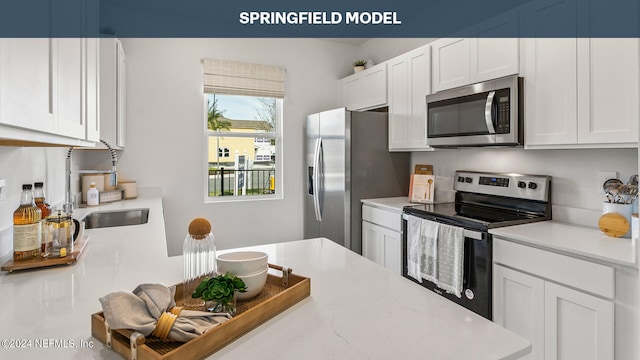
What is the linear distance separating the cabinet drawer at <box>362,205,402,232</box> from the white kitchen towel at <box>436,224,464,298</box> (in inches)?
20.4

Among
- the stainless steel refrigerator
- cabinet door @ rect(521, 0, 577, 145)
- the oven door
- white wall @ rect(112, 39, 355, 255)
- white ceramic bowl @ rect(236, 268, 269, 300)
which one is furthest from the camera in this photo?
white wall @ rect(112, 39, 355, 255)

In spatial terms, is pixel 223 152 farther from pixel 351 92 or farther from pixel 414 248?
pixel 414 248

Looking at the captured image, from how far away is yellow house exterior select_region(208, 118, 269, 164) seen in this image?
3.68 m

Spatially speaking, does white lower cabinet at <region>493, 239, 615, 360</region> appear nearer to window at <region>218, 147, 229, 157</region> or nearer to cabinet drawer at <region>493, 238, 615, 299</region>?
cabinet drawer at <region>493, 238, 615, 299</region>

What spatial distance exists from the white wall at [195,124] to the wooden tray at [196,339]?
2754 mm

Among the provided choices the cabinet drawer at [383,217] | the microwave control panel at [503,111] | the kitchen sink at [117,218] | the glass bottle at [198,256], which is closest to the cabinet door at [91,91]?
the glass bottle at [198,256]

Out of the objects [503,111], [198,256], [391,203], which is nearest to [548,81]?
[503,111]

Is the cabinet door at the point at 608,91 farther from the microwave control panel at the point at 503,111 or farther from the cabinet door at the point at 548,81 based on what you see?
the microwave control panel at the point at 503,111

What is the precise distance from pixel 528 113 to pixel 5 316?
2.57 meters

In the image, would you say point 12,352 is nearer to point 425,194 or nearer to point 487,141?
point 487,141

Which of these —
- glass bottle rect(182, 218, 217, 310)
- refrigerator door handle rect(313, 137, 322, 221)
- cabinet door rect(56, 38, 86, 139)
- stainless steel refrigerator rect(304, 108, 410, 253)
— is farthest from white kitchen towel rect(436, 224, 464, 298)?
A: cabinet door rect(56, 38, 86, 139)

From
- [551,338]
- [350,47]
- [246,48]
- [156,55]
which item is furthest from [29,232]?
[350,47]

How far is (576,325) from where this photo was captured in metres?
1.60

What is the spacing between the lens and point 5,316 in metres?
0.85
